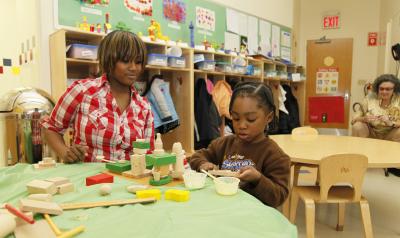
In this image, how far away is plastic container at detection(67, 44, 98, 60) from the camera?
261cm

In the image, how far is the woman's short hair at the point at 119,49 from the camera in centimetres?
139

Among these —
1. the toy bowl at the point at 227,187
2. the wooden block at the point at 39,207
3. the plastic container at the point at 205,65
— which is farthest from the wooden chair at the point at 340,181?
the plastic container at the point at 205,65

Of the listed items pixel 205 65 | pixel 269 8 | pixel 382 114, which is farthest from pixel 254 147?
pixel 269 8

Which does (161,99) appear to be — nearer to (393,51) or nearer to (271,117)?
(271,117)

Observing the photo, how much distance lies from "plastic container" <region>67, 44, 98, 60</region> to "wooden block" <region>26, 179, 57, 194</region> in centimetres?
192

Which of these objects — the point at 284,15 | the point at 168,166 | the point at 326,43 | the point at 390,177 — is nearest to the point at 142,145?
the point at 168,166

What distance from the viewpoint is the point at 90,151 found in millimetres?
1436

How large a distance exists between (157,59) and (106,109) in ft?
5.91

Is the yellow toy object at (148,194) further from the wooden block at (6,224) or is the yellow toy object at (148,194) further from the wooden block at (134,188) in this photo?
the wooden block at (6,224)

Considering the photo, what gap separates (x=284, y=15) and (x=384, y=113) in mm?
2969

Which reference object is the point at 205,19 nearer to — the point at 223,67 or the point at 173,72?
the point at 223,67

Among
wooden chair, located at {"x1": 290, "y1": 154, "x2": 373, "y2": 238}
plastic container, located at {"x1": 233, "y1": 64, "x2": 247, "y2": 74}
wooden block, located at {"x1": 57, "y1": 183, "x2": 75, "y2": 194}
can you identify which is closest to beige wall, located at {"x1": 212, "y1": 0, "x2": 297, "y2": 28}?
plastic container, located at {"x1": 233, "y1": 64, "x2": 247, "y2": 74}

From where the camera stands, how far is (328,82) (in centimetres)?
660

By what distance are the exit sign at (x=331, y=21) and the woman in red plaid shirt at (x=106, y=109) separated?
19.7 ft
